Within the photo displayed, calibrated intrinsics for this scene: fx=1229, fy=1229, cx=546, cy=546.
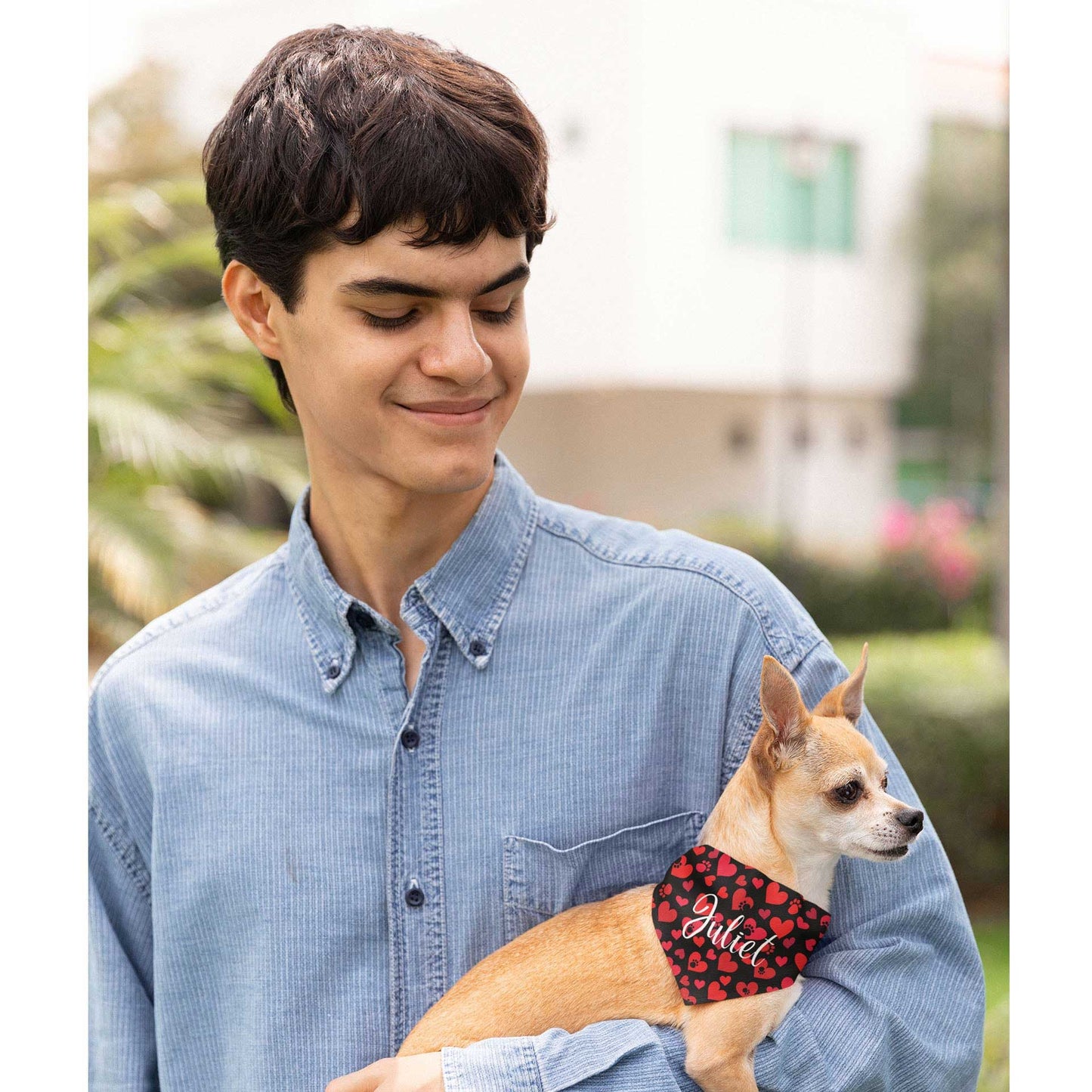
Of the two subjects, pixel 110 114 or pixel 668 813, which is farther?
pixel 110 114

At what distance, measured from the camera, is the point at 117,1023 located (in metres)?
2.06

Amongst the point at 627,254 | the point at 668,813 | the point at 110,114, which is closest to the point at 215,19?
the point at 627,254

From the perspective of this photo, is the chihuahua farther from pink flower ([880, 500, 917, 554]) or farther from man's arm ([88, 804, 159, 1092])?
pink flower ([880, 500, 917, 554])

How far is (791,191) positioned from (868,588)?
9.72 ft

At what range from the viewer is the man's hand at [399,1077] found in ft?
5.34

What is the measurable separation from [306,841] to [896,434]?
8.23 metres

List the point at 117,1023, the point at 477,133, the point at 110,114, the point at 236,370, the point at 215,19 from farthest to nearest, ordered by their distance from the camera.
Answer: the point at 110,114, the point at 236,370, the point at 215,19, the point at 117,1023, the point at 477,133

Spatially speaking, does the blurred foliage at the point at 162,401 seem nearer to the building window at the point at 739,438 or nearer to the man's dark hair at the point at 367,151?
the building window at the point at 739,438

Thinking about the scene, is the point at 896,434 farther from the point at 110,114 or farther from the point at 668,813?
the point at 668,813

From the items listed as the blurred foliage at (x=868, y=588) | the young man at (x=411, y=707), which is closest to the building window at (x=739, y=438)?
the blurred foliage at (x=868, y=588)

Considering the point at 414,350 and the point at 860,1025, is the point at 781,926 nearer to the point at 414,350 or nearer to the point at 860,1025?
the point at 860,1025

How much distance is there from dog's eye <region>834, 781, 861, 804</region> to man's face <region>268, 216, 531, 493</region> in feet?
2.18

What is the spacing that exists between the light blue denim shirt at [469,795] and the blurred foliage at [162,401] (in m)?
5.67

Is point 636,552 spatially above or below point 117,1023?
above
